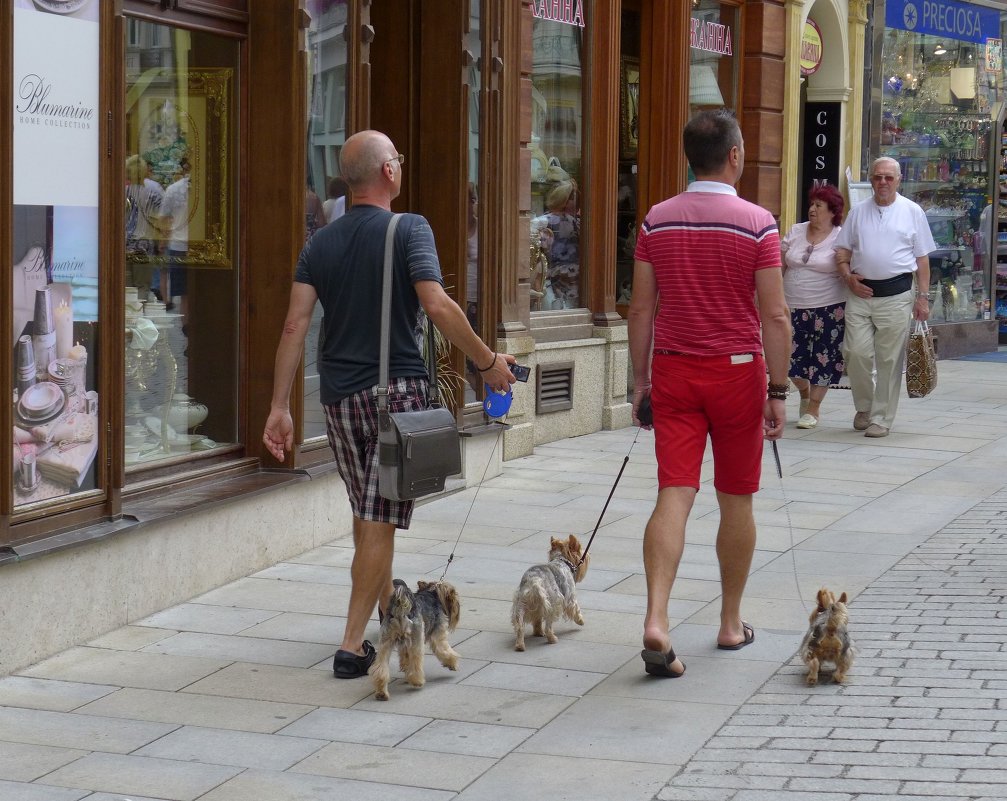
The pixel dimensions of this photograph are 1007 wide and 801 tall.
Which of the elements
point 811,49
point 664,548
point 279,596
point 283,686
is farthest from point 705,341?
point 811,49

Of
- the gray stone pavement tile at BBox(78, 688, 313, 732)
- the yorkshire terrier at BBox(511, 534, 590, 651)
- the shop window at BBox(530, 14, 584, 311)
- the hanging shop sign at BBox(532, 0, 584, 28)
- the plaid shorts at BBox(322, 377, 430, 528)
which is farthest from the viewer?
the shop window at BBox(530, 14, 584, 311)

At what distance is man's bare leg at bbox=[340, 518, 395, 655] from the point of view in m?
5.66

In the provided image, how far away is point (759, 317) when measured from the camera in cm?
581

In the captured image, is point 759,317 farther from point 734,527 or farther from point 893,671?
point 893,671

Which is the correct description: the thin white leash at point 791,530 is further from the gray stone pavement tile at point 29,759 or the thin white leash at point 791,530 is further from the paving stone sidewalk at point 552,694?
the gray stone pavement tile at point 29,759

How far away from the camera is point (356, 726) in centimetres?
513

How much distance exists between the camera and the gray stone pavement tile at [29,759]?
462 centimetres

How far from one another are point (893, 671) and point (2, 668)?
3.08 metres

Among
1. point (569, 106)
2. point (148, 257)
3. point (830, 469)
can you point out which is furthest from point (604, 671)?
point (569, 106)

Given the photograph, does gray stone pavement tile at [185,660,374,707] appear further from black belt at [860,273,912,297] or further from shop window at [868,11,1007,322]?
shop window at [868,11,1007,322]

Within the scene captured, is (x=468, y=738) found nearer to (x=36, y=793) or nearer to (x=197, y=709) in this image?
(x=197, y=709)

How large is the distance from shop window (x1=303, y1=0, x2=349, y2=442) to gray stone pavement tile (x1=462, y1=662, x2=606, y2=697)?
7.88 ft

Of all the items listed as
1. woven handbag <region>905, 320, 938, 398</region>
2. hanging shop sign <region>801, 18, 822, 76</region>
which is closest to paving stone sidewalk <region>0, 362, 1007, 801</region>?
woven handbag <region>905, 320, 938, 398</region>

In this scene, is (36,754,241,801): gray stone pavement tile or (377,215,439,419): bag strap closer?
(36,754,241,801): gray stone pavement tile
